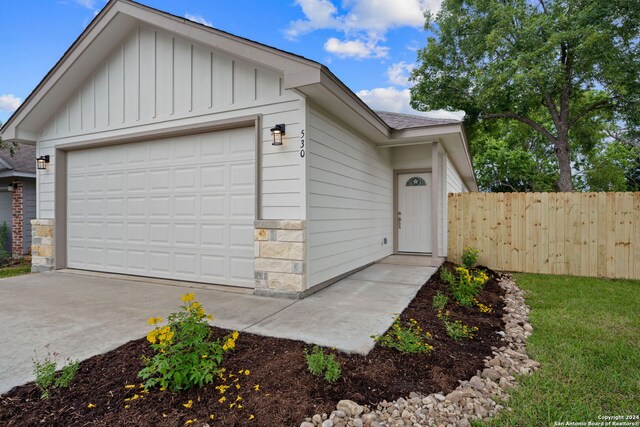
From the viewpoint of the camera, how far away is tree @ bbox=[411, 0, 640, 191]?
38.5 ft

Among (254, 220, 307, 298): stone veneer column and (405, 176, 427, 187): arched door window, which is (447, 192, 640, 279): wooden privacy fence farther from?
(254, 220, 307, 298): stone veneer column

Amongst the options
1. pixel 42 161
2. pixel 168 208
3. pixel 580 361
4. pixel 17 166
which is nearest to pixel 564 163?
pixel 580 361

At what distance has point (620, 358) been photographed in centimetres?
280

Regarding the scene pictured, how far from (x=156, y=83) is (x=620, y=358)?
6.67 metres

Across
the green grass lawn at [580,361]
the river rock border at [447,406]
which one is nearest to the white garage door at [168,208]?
the river rock border at [447,406]

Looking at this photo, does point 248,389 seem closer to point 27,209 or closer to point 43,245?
point 43,245

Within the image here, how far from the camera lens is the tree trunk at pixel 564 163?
13.3m

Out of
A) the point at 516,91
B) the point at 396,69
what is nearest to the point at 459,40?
the point at 396,69

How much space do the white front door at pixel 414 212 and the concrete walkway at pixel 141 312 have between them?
2.21 m

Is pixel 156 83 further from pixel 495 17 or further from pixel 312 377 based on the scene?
pixel 495 17

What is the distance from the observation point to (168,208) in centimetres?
555

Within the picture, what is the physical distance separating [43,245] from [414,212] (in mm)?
7907

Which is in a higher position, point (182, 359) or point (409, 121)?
point (409, 121)

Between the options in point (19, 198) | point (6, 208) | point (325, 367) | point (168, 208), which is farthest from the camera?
point (6, 208)
